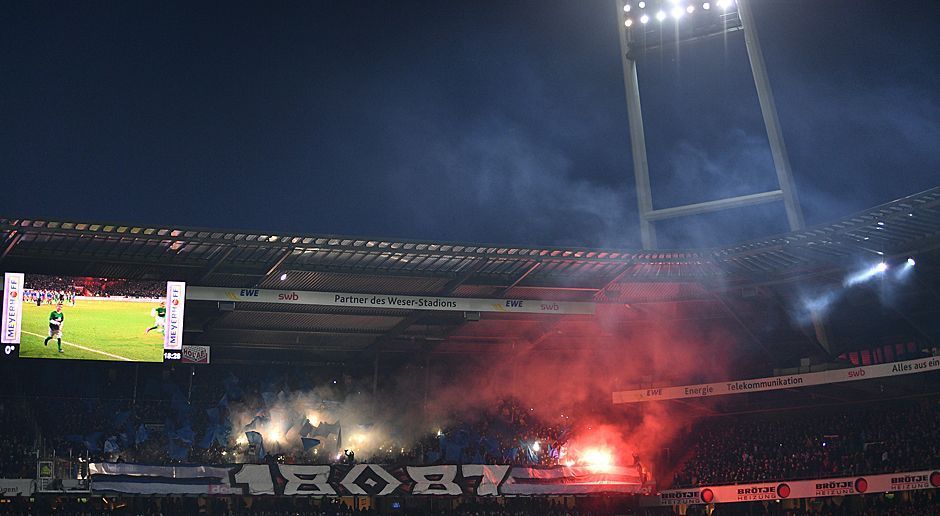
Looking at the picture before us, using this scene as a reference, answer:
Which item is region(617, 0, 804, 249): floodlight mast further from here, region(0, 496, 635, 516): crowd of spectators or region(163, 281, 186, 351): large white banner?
region(163, 281, 186, 351): large white banner

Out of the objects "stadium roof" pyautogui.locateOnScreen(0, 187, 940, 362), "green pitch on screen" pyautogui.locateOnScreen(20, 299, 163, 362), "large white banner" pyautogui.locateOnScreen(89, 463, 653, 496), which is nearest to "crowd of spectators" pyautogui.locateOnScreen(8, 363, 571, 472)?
"large white banner" pyautogui.locateOnScreen(89, 463, 653, 496)

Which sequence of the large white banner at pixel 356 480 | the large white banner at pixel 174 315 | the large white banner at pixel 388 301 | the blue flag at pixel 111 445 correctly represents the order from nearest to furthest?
the large white banner at pixel 174 315, the large white banner at pixel 388 301, the large white banner at pixel 356 480, the blue flag at pixel 111 445

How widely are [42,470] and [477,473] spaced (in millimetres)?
16203

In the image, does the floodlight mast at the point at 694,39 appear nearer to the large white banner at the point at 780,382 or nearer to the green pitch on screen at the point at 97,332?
the large white banner at the point at 780,382

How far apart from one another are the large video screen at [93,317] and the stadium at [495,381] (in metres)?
0.73

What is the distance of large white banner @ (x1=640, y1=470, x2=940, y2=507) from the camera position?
3331 centimetres

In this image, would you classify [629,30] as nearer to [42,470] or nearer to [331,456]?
[331,456]

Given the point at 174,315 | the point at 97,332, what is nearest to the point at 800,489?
the point at 174,315

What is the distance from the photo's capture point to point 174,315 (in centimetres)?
3114

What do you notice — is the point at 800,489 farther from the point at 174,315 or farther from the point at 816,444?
the point at 174,315

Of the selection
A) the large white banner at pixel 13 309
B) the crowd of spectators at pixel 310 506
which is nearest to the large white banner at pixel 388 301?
the large white banner at pixel 13 309

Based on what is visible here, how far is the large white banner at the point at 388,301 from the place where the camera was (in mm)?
34156

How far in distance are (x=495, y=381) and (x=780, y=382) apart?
534 inches

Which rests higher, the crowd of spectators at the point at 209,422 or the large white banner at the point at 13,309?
the large white banner at the point at 13,309
